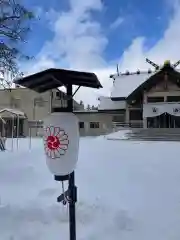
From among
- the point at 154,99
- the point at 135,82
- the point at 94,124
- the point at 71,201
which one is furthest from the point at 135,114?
the point at 71,201

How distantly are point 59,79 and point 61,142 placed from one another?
0.57 metres

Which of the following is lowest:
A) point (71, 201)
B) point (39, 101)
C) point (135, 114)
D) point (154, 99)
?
point (71, 201)

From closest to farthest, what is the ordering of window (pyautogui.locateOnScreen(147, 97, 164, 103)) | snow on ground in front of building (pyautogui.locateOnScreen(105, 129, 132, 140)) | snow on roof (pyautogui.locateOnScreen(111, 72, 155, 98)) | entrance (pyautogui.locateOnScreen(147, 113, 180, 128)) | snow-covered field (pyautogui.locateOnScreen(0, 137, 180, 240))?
snow-covered field (pyautogui.locateOnScreen(0, 137, 180, 240))
snow on ground in front of building (pyautogui.locateOnScreen(105, 129, 132, 140))
entrance (pyautogui.locateOnScreen(147, 113, 180, 128))
window (pyautogui.locateOnScreen(147, 97, 164, 103))
snow on roof (pyautogui.locateOnScreen(111, 72, 155, 98))

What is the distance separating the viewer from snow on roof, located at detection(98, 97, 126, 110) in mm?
28780

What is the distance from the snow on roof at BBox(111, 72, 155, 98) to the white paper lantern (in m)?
24.7

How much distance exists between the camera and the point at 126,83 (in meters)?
29.8

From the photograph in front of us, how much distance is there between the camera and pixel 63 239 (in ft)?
11.4

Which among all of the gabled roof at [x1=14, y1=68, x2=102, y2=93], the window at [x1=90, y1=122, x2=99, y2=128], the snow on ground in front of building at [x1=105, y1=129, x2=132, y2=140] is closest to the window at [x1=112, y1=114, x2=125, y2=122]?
the window at [x1=90, y1=122, x2=99, y2=128]

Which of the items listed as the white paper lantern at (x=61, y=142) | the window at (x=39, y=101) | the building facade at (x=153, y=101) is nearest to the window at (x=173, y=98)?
the building facade at (x=153, y=101)

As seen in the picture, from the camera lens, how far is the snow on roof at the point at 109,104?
94.4 ft

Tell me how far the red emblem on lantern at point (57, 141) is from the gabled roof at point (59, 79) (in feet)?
1.47

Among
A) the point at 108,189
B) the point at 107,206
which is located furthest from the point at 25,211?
the point at 108,189

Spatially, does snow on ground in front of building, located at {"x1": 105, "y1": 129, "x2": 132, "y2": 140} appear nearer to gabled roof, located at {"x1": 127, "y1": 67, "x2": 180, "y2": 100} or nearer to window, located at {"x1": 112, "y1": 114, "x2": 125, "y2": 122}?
gabled roof, located at {"x1": 127, "y1": 67, "x2": 180, "y2": 100}

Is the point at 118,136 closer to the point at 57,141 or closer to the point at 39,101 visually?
the point at 39,101
